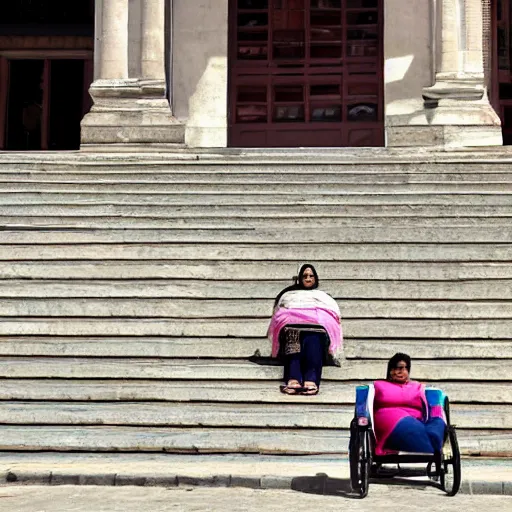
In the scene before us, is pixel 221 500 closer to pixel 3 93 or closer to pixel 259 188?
pixel 259 188

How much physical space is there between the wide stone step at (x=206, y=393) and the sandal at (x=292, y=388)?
33 mm

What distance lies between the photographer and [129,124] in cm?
1817

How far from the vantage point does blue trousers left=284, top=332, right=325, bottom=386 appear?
30.7 feet

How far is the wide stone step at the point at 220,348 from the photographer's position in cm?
1000

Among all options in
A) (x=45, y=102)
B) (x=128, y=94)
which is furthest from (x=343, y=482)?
(x=45, y=102)

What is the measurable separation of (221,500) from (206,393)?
2.21 m

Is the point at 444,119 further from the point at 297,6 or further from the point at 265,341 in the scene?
→ the point at 265,341

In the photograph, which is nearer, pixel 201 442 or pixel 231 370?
pixel 201 442

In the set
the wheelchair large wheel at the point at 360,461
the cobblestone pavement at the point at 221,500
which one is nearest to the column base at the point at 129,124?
the cobblestone pavement at the point at 221,500

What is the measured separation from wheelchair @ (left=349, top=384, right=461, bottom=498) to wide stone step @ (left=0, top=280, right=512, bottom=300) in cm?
326

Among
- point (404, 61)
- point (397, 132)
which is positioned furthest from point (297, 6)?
point (397, 132)

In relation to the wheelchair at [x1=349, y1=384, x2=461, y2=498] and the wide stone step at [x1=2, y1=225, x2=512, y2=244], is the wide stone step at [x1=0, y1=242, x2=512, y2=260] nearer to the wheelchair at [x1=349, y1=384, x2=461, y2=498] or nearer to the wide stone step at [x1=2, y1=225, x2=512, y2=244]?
the wide stone step at [x1=2, y1=225, x2=512, y2=244]

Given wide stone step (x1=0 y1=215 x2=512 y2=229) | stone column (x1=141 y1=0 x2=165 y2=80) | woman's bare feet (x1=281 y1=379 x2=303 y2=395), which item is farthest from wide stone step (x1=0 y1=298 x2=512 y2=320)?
stone column (x1=141 y1=0 x2=165 y2=80)

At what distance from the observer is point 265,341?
10.3 meters
